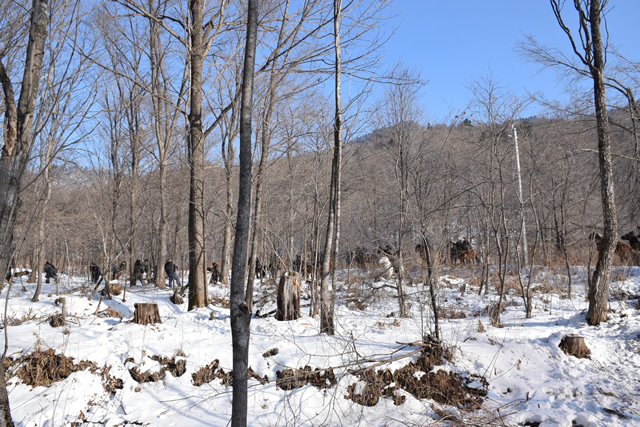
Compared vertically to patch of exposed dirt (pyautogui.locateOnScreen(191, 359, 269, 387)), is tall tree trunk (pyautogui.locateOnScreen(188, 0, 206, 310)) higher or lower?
higher

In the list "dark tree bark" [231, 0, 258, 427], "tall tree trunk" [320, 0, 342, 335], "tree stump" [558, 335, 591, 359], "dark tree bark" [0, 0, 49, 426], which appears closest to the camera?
"dark tree bark" [231, 0, 258, 427]

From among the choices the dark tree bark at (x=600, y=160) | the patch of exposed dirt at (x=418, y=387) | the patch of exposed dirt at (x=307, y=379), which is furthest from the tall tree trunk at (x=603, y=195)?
the patch of exposed dirt at (x=307, y=379)

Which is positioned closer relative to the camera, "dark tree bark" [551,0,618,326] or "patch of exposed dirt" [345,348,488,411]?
"patch of exposed dirt" [345,348,488,411]

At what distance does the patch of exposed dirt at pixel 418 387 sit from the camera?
15.7ft

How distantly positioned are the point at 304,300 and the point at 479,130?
7244mm

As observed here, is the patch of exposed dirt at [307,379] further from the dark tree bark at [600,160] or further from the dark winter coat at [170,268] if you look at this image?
the dark winter coat at [170,268]

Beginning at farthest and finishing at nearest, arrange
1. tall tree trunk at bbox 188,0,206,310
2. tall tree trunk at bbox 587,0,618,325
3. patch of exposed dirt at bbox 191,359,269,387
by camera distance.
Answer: tall tree trunk at bbox 188,0,206,310 → tall tree trunk at bbox 587,0,618,325 → patch of exposed dirt at bbox 191,359,269,387

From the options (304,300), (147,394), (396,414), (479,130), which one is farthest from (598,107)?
(147,394)

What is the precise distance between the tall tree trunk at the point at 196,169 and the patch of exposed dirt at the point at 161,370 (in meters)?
3.13

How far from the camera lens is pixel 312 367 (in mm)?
5273

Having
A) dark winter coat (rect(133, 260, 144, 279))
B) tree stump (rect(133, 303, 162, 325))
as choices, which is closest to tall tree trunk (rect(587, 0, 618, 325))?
tree stump (rect(133, 303, 162, 325))

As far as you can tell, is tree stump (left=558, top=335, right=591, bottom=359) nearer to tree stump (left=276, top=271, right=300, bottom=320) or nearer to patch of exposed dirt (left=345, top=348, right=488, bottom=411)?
patch of exposed dirt (left=345, top=348, right=488, bottom=411)

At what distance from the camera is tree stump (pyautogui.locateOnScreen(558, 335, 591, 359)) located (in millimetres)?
5633

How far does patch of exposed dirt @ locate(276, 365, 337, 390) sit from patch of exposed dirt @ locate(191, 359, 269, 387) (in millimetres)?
252
